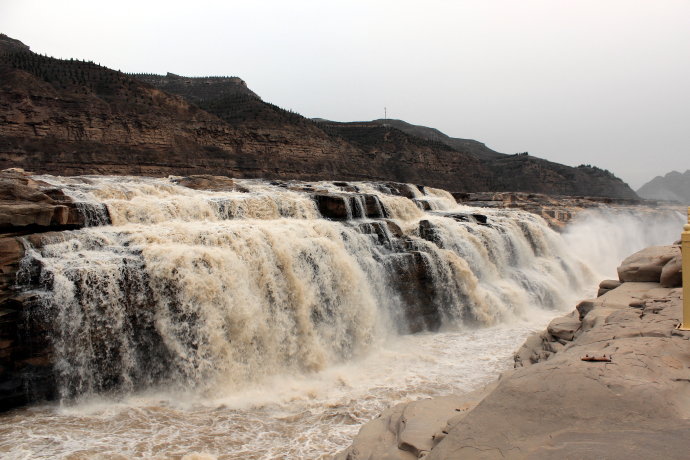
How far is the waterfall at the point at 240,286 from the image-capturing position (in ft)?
24.7

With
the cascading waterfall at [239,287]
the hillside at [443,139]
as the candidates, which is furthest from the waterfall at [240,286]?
the hillside at [443,139]

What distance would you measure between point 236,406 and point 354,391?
194 cm

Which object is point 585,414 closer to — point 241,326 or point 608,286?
point 241,326

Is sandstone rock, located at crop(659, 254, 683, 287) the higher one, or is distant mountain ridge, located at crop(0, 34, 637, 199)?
distant mountain ridge, located at crop(0, 34, 637, 199)

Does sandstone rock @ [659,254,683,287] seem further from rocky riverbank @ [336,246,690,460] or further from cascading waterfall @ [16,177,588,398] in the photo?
cascading waterfall @ [16,177,588,398]

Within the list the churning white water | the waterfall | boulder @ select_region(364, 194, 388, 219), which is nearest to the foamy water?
the churning white water

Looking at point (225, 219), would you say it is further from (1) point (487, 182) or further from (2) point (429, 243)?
(1) point (487, 182)

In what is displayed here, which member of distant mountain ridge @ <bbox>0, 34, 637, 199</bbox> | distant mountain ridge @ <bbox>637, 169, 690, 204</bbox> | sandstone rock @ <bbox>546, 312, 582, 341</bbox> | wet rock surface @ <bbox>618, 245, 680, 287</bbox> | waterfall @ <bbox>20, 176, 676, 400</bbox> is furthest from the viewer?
distant mountain ridge @ <bbox>637, 169, 690, 204</bbox>

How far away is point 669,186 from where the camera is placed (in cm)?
13550

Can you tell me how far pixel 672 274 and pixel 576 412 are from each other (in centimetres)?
582

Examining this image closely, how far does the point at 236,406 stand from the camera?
7.29 meters

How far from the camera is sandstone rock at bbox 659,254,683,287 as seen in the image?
7703 millimetres

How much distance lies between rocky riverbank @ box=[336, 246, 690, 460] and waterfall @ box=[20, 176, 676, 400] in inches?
157

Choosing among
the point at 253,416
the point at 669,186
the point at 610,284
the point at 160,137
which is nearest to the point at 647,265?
the point at 610,284
